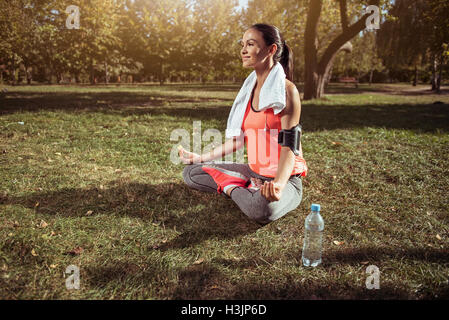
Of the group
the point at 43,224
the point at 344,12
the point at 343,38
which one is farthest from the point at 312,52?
the point at 43,224

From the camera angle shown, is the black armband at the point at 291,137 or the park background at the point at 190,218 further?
the black armband at the point at 291,137

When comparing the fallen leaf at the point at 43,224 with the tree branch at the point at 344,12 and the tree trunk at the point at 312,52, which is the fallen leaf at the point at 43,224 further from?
the tree branch at the point at 344,12

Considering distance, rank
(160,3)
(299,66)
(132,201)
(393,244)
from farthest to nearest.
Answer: (299,66) < (160,3) < (132,201) < (393,244)

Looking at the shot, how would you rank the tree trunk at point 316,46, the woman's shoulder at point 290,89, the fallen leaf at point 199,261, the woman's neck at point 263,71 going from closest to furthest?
the fallen leaf at point 199,261 → the woman's shoulder at point 290,89 → the woman's neck at point 263,71 → the tree trunk at point 316,46

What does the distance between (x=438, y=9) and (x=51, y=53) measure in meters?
39.5

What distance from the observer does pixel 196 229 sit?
116 inches

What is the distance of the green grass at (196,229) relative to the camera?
7.09 ft

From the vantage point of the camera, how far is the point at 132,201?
11.5 feet

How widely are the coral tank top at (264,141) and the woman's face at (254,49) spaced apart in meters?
0.49

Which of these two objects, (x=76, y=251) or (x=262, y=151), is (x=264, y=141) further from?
(x=76, y=251)

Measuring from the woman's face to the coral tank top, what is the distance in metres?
0.49

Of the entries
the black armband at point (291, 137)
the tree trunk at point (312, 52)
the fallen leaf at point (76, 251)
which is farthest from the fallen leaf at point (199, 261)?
the tree trunk at point (312, 52)
